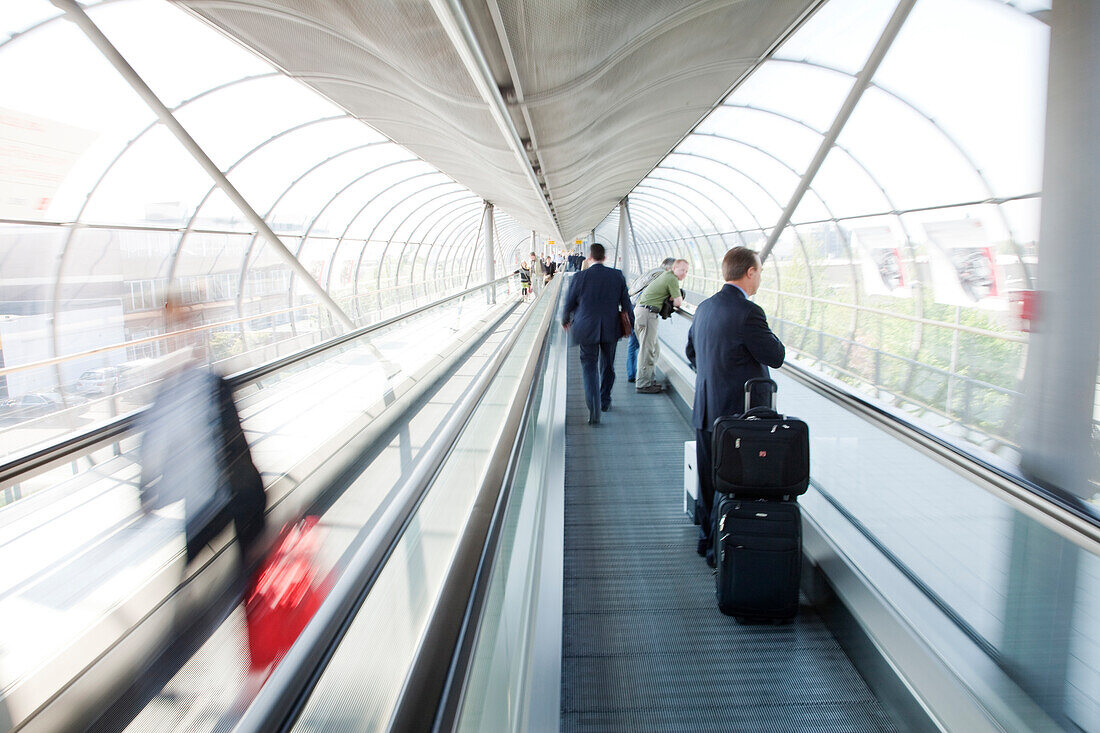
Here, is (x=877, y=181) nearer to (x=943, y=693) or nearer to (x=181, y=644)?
(x=943, y=693)

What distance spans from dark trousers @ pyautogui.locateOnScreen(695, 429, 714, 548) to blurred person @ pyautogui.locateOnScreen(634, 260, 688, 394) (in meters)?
3.45

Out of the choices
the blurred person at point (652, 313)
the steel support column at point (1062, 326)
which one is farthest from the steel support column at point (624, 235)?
the steel support column at point (1062, 326)

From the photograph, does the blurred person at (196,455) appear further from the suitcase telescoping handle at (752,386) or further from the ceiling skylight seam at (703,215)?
the ceiling skylight seam at (703,215)

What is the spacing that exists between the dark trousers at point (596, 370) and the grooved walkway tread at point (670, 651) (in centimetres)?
207

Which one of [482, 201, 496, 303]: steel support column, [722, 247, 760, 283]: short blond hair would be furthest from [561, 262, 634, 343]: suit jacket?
[482, 201, 496, 303]: steel support column

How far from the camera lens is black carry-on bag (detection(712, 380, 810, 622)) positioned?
3301 millimetres

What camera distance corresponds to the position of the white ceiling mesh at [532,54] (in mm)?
3299

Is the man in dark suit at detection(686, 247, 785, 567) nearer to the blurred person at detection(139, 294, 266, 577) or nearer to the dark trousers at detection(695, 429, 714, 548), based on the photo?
the dark trousers at detection(695, 429, 714, 548)

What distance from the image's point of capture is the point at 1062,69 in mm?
2262

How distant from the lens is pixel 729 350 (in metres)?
3.87

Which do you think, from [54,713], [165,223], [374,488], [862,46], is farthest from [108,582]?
[165,223]

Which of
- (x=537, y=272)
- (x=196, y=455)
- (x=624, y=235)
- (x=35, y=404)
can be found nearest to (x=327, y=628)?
(x=196, y=455)

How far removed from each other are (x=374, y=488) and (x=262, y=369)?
3.09 feet

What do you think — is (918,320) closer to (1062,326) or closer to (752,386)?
(752,386)
